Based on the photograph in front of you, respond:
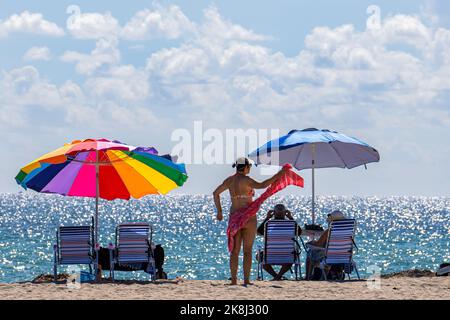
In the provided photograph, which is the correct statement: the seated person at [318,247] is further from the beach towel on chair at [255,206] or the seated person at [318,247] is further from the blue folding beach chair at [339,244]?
the beach towel on chair at [255,206]

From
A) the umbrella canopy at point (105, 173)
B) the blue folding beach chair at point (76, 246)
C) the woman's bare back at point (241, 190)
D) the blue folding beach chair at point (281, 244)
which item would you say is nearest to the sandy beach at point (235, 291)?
the blue folding beach chair at point (281, 244)

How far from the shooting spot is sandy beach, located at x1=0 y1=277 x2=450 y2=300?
424 inches

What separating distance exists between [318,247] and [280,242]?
51 cm

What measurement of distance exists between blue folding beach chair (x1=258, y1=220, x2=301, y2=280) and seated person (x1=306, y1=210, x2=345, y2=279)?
24 centimetres

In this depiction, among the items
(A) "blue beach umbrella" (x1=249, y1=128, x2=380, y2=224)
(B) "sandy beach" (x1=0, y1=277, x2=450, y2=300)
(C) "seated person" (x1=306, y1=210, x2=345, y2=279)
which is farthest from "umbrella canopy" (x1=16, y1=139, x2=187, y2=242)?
(C) "seated person" (x1=306, y1=210, x2=345, y2=279)

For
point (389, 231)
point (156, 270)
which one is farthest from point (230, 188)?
point (389, 231)

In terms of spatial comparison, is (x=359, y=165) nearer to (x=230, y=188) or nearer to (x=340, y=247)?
(x=340, y=247)

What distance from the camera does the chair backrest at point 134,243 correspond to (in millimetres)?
13141

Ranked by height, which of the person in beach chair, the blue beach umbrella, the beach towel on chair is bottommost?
the person in beach chair

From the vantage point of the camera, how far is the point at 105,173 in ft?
45.5

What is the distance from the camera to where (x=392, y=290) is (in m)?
11.5

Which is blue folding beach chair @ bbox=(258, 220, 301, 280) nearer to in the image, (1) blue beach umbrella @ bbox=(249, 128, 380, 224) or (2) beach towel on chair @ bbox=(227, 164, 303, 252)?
(2) beach towel on chair @ bbox=(227, 164, 303, 252)
